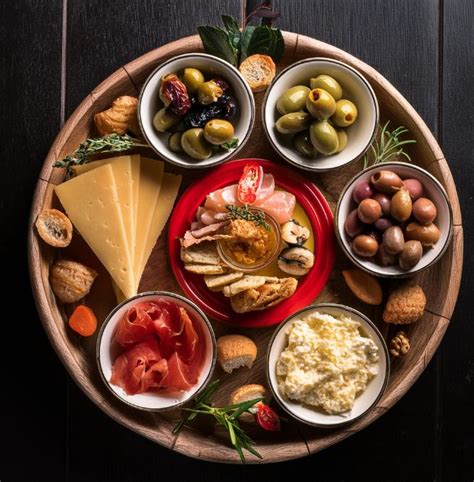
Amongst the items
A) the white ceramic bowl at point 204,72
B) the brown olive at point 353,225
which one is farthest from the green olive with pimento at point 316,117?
the brown olive at point 353,225

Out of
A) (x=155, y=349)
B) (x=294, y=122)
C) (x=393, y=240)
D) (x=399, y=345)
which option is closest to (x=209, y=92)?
(x=294, y=122)

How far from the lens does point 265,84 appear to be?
89.5 inches

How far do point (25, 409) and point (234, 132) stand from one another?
1.29 metres

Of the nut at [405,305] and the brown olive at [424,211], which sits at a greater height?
the brown olive at [424,211]

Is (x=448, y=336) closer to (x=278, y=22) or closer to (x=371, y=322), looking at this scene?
(x=371, y=322)

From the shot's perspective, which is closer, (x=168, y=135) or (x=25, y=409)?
(x=168, y=135)

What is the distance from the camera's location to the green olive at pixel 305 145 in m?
2.21

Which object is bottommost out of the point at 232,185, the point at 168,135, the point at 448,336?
the point at 448,336

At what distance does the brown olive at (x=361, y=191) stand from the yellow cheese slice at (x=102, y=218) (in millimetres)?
774

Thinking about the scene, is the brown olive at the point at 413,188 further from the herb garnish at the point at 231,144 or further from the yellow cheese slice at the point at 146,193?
the yellow cheese slice at the point at 146,193

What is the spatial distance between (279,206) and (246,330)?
437mm

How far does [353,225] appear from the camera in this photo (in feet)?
7.20

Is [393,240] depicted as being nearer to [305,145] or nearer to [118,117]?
[305,145]

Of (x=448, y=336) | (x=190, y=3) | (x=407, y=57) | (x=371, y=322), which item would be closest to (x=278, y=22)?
(x=190, y=3)
